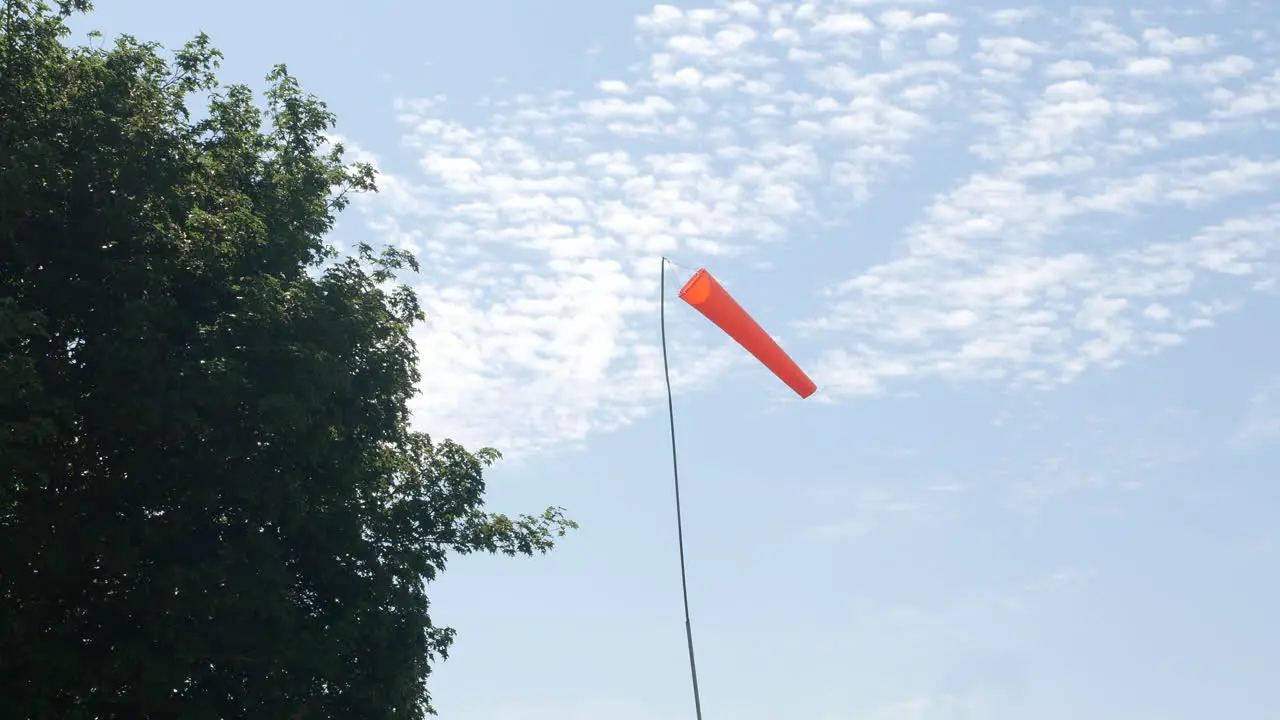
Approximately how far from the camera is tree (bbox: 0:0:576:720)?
19.5 m

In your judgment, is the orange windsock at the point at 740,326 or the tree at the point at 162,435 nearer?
the orange windsock at the point at 740,326

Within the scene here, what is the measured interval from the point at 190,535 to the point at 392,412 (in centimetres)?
419

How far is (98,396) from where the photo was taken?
1975 centimetres

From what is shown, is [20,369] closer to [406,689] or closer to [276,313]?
[276,313]

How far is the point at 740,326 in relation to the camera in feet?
51.7

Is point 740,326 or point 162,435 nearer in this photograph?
point 740,326

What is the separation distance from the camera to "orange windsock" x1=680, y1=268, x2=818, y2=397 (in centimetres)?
1536

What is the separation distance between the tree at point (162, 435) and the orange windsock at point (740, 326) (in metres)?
7.45

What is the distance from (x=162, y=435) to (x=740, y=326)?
9.23 metres

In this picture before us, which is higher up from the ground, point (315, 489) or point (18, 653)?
point (315, 489)

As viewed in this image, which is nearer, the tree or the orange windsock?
the orange windsock

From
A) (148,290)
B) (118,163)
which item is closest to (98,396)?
(148,290)

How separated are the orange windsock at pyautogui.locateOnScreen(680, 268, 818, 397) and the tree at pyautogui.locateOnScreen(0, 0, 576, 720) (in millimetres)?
7454

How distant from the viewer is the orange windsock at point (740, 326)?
1536 cm
